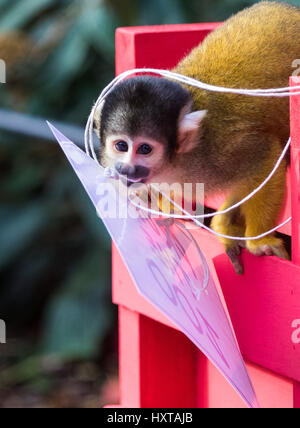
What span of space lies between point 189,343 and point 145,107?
66 cm

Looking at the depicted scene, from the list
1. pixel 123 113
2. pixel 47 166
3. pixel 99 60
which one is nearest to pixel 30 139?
pixel 47 166

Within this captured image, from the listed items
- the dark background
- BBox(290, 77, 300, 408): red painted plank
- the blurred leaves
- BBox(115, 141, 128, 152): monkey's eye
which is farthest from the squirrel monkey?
the blurred leaves

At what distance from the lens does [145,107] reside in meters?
1.51

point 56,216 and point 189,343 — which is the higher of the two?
point 56,216

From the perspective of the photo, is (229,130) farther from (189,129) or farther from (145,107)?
(145,107)

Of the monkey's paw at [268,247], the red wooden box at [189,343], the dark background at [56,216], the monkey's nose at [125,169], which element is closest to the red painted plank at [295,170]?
the red wooden box at [189,343]

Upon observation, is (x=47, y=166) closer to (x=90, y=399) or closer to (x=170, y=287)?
(x=90, y=399)

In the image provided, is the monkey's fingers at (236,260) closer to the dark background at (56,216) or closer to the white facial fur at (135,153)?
the white facial fur at (135,153)

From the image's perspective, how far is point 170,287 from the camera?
1.19 metres

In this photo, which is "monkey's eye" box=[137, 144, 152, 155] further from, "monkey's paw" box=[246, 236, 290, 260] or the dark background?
the dark background

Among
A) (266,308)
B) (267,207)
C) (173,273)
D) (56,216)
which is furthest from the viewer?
(56,216)

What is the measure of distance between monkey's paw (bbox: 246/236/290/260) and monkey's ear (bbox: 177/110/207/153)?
0.27 metres

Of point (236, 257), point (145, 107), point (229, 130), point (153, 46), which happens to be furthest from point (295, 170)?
point (153, 46)

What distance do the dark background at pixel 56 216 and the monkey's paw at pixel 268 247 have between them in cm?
141
